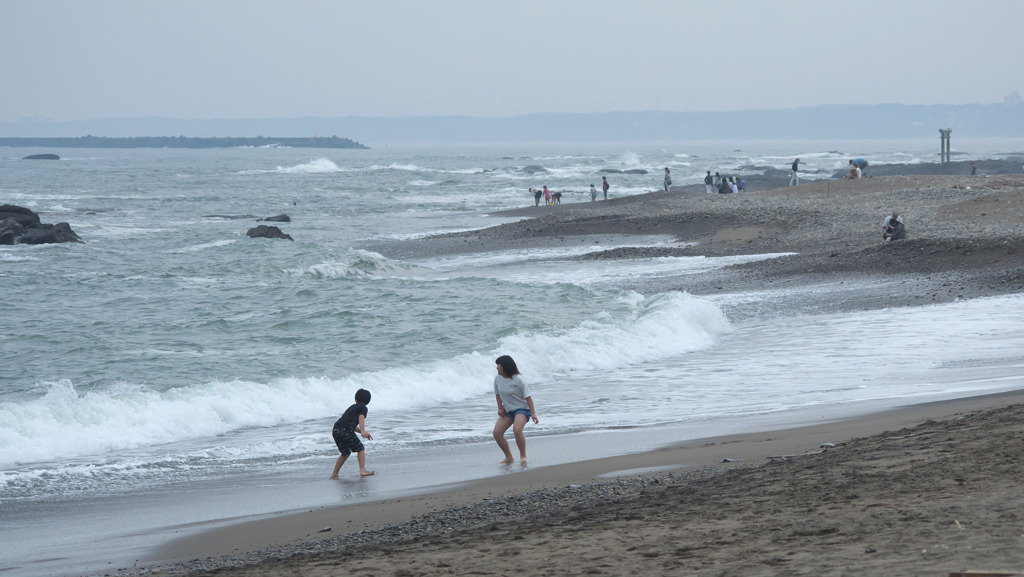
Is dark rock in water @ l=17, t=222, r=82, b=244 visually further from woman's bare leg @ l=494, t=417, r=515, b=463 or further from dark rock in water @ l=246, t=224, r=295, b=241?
woman's bare leg @ l=494, t=417, r=515, b=463

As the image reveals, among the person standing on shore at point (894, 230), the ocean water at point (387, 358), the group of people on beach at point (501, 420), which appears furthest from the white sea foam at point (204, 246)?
the group of people on beach at point (501, 420)

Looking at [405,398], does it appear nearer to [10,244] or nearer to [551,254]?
[551,254]

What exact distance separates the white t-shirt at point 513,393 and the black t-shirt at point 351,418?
1.35 m

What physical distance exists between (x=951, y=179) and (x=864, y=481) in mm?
36189

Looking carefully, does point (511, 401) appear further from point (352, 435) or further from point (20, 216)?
point (20, 216)

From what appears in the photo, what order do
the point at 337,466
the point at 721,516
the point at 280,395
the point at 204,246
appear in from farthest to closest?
1. the point at 204,246
2. the point at 280,395
3. the point at 337,466
4. the point at 721,516

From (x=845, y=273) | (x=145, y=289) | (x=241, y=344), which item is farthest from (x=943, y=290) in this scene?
(x=145, y=289)

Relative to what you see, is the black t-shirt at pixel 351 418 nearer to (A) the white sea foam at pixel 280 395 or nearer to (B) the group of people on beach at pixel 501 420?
(B) the group of people on beach at pixel 501 420

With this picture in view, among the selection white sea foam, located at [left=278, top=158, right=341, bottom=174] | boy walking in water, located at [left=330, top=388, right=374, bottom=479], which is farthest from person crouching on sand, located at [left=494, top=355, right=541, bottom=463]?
white sea foam, located at [left=278, top=158, right=341, bottom=174]

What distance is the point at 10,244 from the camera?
35906 millimetres

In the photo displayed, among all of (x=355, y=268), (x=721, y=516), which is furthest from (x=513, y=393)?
(x=355, y=268)

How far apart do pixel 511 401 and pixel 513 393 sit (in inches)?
3.1

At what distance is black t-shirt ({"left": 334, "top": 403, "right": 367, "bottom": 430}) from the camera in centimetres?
902

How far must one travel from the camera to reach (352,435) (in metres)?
8.93
